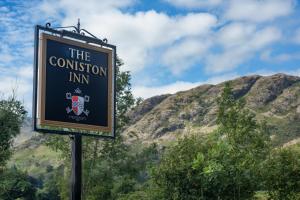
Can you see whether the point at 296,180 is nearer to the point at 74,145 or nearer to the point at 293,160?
the point at 293,160

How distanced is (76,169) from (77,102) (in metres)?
2.09

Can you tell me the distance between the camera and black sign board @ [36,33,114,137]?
635 inches

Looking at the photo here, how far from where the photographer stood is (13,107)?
43.3 metres

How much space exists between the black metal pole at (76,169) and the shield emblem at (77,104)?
30.7 inches

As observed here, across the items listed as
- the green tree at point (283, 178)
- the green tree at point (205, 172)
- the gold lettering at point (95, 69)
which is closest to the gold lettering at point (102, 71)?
the gold lettering at point (95, 69)

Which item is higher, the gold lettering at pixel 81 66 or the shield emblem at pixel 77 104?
the gold lettering at pixel 81 66

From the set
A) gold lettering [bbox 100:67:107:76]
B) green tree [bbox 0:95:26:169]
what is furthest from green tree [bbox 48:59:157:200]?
gold lettering [bbox 100:67:107:76]

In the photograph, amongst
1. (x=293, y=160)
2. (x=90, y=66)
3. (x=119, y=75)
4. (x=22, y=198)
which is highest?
(x=119, y=75)

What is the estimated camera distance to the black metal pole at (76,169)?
16328mm

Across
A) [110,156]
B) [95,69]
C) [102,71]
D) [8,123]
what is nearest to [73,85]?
[95,69]

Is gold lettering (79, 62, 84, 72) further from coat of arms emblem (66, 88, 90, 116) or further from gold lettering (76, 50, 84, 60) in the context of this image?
coat of arms emblem (66, 88, 90, 116)


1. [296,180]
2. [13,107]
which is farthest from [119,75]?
[296,180]

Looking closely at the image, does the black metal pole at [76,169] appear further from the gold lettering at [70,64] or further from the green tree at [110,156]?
the green tree at [110,156]

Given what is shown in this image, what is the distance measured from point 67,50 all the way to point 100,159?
123 ft
